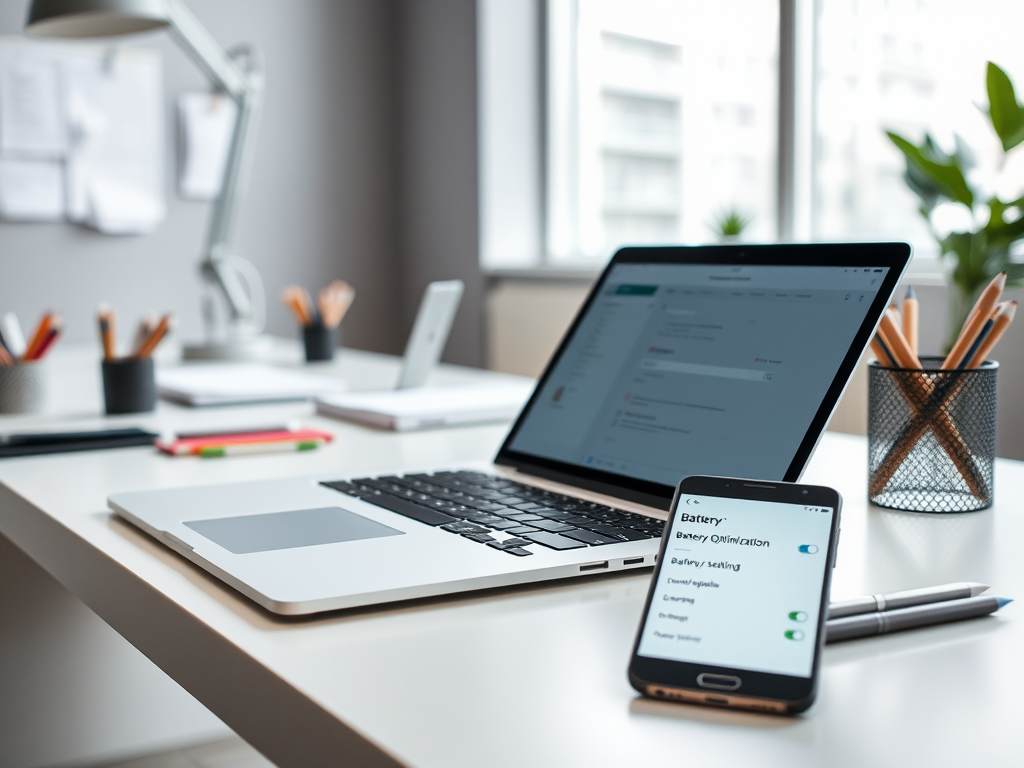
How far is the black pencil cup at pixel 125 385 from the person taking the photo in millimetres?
1381

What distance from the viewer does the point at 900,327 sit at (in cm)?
86

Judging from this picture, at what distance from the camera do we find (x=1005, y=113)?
1507 mm

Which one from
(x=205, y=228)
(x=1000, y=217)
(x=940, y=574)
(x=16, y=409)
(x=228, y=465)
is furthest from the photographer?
(x=205, y=228)

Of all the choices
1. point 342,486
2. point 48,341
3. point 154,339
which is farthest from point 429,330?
point 342,486

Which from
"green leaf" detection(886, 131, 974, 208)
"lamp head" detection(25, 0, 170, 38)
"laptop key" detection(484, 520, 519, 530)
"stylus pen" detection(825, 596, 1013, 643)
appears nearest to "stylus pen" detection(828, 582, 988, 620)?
"stylus pen" detection(825, 596, 1013, 643)

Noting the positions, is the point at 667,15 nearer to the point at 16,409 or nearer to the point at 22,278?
the point at 22,278

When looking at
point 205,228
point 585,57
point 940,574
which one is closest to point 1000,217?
point 940,574

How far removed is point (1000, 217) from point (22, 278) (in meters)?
2.31

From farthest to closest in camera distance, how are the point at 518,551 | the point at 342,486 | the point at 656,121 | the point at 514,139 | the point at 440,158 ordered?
the point at 440,158 → the point at 514,139 → the point at 656,121 → the point at 342,486 → the point at 518,551

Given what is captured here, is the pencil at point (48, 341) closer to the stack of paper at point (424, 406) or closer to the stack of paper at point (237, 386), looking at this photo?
the stack of paper at point (237, 386)

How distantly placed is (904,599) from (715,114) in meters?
2.37

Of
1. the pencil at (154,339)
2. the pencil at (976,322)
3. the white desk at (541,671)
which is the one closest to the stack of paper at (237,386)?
the pencil at (154,339)

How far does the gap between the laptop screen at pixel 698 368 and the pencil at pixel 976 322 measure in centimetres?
9

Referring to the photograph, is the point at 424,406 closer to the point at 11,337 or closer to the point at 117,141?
the point at 11,337
